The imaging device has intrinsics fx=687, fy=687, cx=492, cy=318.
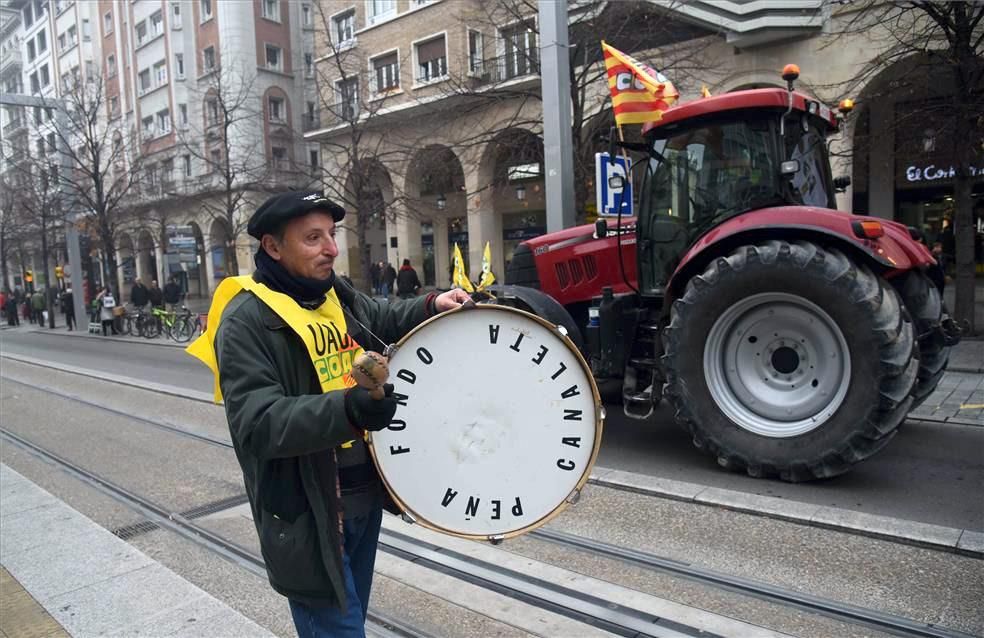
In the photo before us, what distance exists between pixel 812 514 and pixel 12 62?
253ft

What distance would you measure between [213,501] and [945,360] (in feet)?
20.6

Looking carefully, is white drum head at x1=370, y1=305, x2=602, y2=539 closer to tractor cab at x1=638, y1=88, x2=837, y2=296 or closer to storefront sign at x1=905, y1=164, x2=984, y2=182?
tractor cab at x1=638, y1=88, x2=837, y2=296

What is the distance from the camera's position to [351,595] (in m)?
2.10

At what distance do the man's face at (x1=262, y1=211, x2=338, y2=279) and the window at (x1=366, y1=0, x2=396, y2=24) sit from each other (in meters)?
27.2

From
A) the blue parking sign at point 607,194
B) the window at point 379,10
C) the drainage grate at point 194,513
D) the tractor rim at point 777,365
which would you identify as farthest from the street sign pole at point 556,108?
the window at point 379,10

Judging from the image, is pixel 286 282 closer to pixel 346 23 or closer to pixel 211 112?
pixel 346 23

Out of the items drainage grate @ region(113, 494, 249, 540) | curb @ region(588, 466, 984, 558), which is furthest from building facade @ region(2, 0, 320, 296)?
curb @ region(588, 466, 984, 558)

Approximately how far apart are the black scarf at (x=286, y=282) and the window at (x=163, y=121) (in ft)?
146

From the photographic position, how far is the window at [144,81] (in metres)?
43.6

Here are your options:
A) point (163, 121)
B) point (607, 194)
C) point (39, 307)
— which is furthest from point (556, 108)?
point (163, 121)

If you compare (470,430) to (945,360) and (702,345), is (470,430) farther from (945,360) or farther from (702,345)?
(945,360)


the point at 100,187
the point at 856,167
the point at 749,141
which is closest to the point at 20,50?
the point at 100,187

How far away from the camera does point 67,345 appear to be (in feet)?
69.3

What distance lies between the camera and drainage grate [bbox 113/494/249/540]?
4.71 meters
